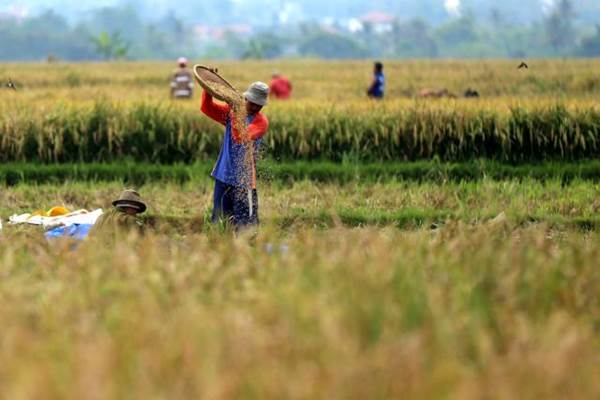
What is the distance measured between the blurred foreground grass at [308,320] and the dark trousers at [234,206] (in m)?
2.84

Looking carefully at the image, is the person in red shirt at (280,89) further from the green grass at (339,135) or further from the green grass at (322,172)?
the green grass at (322,172)

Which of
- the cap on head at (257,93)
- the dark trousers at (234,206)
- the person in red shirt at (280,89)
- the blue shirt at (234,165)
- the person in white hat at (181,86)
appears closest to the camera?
the cap on head at (257,93)

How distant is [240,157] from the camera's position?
874 centimetres

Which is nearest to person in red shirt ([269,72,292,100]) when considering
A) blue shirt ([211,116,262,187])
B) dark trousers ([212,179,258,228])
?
dark trousers ([212,179,258,228])

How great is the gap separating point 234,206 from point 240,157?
38cm

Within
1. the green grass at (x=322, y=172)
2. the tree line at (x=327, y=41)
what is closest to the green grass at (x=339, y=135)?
the green grass at (x=322, y=172)

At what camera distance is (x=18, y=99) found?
54.4ft

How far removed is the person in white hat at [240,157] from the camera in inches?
341

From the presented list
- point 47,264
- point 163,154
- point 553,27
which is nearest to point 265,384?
point 47,264

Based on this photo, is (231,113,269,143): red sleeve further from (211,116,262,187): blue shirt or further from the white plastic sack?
the white plastic sack

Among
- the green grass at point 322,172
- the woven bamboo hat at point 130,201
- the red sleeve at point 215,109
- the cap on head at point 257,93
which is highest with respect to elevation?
the cap on head at point 257,93

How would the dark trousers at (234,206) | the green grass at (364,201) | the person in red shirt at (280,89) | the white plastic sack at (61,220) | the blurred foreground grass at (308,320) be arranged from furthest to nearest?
the person in red shirt at (280,89) < the green grass at (364,201) < the white plastic sack at (61,220) < the dark trousers at (234,206) < the blurred foreground grass at (308,320)

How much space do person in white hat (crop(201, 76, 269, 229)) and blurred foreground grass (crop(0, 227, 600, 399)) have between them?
Result: 2754mm

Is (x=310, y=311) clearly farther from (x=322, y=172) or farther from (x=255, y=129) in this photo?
(x=322, y=172)
